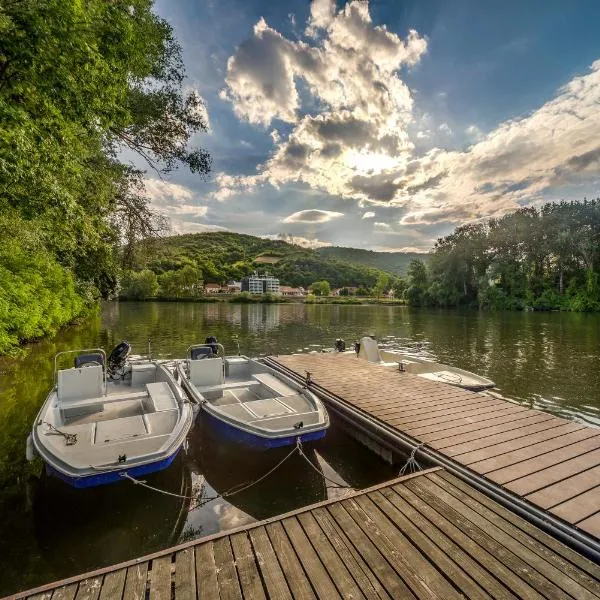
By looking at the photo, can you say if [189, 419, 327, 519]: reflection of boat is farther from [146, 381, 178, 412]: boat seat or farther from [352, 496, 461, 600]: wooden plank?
[352, 496, 461, 600]: wooden plank

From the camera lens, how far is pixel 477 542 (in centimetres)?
344

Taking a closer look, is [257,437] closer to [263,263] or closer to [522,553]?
[522,553]

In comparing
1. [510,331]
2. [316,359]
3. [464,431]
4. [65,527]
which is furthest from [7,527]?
[510,331]

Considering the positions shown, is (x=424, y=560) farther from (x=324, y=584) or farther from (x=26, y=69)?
(x=26, y=69)

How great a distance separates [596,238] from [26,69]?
7323 centimetres

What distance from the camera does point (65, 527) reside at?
484cm

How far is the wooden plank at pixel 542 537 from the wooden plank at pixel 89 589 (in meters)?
4.09

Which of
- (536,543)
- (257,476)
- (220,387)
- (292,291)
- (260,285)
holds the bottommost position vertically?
(257,476)

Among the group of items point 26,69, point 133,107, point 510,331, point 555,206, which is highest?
point 555,206

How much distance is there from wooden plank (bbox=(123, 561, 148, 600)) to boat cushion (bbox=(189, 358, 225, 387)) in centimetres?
517

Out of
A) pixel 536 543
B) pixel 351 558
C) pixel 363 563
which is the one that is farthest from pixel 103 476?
pixel 536 543

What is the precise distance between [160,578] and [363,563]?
1832 mm

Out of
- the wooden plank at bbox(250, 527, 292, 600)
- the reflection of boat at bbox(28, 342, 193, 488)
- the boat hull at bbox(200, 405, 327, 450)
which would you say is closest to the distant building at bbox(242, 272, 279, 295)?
the reflection of boat at bbox(28, 342, 193, 488)

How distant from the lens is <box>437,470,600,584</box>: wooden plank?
3.15 meters
